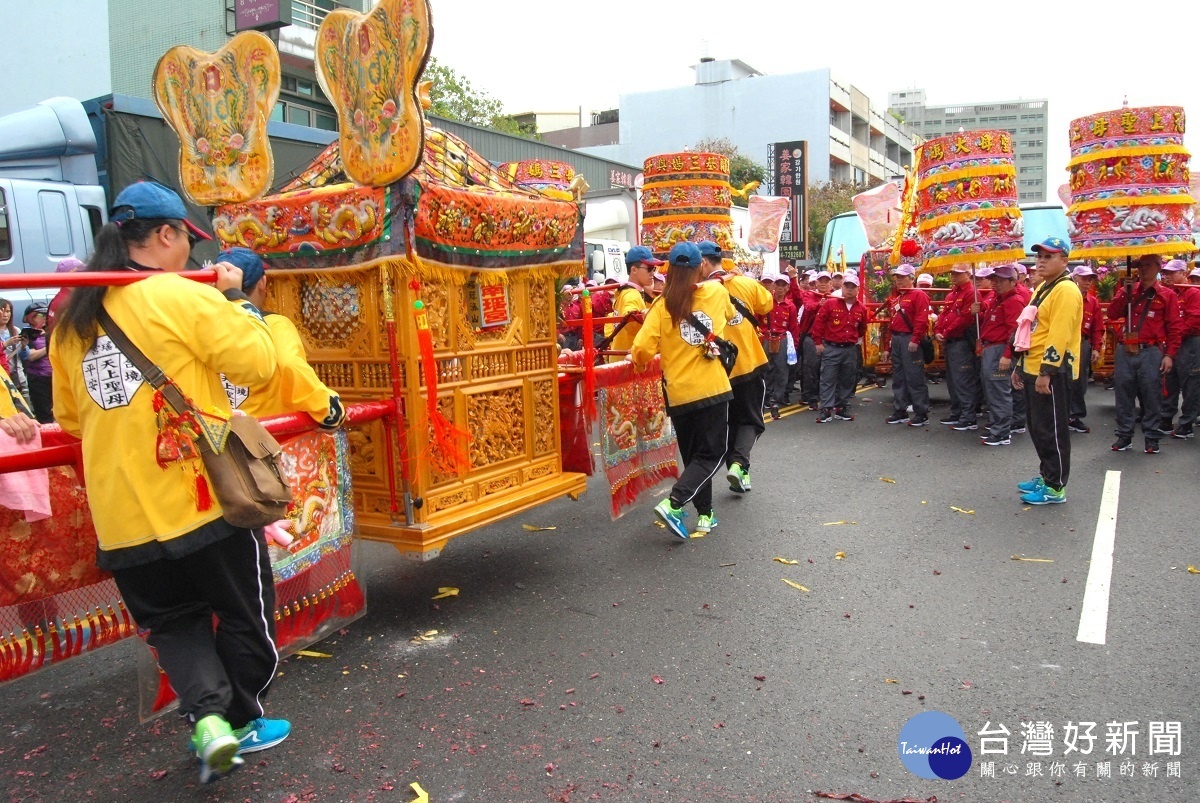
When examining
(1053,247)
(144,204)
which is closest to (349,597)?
(144,204)

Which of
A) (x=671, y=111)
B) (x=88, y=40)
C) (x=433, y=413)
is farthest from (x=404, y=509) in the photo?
(x=671, y=111)

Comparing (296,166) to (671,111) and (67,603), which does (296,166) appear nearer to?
(67,603)

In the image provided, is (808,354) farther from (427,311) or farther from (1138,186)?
(427,311)

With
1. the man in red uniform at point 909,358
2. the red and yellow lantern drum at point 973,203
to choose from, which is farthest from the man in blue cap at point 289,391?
the man in red uniform at point 909,358

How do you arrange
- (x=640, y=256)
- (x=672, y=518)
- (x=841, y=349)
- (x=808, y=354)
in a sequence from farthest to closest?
(x=808, y=354)
(x=841, y=349)
(x=640, y=256)
(x=672, y=518)

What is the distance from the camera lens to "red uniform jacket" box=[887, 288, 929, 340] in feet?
33.4

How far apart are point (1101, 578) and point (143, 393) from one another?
466 centimetres

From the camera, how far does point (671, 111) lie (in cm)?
5047

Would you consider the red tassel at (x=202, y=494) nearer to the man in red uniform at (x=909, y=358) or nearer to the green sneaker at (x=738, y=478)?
the green sneaker at (x=738, y=478)

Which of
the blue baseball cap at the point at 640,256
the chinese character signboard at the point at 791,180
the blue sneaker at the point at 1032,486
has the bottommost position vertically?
the blue sneaker at the point at 1032,486

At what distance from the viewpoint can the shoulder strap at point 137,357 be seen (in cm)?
266

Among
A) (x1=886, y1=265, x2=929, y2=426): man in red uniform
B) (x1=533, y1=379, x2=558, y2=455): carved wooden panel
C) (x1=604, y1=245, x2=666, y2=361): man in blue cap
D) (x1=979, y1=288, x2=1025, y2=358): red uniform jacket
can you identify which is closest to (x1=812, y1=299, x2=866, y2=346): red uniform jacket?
(x1=886, y1=265, x2=929, y2=426): man in red uniform

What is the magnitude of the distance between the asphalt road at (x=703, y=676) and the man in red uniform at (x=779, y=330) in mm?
5445

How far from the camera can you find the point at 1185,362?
8430 mm
